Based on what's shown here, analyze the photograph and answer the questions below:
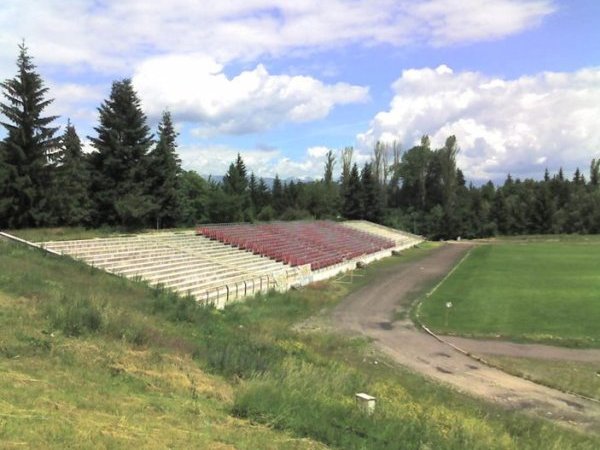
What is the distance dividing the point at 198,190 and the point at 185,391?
233 ft

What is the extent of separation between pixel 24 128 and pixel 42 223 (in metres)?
5.72

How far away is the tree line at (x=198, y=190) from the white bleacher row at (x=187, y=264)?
6.90 m

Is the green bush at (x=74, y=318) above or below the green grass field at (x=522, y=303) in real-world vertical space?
above

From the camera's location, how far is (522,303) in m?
28.0

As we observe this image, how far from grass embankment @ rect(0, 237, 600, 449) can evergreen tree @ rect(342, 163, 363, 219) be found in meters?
76.1

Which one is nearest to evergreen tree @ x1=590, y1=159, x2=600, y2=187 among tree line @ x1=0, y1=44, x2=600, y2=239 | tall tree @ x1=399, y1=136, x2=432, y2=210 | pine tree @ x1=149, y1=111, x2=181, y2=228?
tree line @ x1=0, y1=44, x2=600, y2=239

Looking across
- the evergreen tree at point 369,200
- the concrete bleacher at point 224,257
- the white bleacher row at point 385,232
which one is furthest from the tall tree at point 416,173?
the concrete bleacher at point 224,257

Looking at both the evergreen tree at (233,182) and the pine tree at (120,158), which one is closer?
the pine tree at (120,158)

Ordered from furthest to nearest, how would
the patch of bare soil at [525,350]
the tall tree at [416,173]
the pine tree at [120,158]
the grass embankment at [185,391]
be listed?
the tall tree at [416,173], the pine tree at [120,158], the patch of bare soil at [525,350], the grass embankment at [185,391]

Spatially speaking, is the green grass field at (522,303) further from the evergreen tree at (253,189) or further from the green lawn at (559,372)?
the evergreen tree at (253,189)

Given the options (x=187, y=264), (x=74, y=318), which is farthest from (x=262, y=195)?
(x=74, y=318)

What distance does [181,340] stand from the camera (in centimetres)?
1273

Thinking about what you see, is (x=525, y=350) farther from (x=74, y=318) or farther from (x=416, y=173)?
(x=416, y=173)

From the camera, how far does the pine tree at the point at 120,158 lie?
40062 mm
